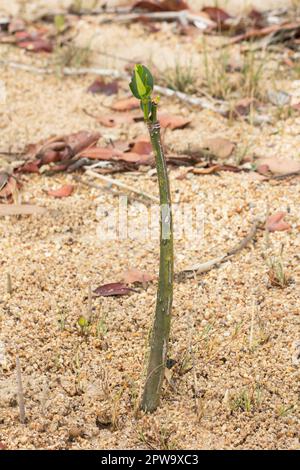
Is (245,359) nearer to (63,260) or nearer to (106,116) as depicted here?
(63,260)

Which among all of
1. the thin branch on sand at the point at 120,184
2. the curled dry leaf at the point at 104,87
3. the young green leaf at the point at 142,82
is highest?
the young green leaf at the point at 142,82

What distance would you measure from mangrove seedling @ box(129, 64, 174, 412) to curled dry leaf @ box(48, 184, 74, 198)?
1149 millimetres

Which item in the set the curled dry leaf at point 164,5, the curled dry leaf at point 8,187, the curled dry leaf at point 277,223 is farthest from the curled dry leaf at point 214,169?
the curled dry leaf at point 164,5

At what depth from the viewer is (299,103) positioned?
3.65m

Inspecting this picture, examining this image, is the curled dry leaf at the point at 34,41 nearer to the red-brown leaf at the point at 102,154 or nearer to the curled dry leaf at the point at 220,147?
the red-brown leaf at the point at 102,154

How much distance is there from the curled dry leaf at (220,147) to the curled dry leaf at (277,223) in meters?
0.49

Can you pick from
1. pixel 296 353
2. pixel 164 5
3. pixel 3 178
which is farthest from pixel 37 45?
pixel 296 353

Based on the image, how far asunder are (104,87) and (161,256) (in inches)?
83.2

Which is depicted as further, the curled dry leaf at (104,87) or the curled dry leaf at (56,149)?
the curled dry leaf at (104,87)

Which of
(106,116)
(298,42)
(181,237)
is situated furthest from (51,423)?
(298,42)

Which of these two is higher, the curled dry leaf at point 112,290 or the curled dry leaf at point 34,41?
the curled dry leaf at point 34,41

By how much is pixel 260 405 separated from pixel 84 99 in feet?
6.82

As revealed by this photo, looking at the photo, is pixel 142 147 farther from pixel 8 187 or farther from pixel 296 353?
pixel 296 353

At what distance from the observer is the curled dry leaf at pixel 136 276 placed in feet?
8.63
